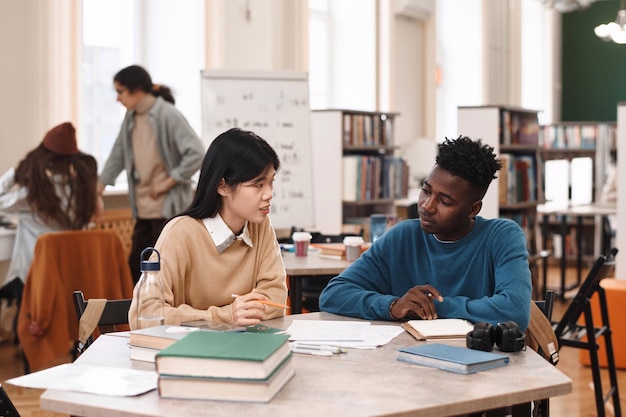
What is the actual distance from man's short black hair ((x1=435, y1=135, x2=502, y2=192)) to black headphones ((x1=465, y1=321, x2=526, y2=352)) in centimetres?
56

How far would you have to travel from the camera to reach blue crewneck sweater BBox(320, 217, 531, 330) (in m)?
2.29

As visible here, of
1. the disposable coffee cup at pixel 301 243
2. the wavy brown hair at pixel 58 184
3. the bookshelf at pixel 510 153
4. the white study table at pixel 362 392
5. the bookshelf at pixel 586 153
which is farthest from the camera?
the bookshelf at pixel 586 153

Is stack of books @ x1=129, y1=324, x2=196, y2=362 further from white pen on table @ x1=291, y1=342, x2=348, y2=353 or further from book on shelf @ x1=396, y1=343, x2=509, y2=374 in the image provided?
book on shelf @ x1=396, y1=343, x2=509, y2=374

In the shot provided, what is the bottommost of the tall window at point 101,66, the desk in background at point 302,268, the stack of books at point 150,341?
the desk in background at point 302,268

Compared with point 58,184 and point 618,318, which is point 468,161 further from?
point 618,318

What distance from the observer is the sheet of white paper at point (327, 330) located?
2086 mm

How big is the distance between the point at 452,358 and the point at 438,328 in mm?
334

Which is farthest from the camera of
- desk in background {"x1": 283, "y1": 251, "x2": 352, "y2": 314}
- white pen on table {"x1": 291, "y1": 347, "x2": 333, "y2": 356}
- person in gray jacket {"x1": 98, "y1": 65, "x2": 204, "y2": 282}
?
person in gray jacket {"x1": 98, "y1": 65, "x2": 204, "y2": 282}

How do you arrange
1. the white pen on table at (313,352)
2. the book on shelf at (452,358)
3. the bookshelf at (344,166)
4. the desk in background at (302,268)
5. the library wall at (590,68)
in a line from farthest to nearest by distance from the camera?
the library wall at (590,68) → the bookshelf at (344,166) → the desk in background at (302,268) → the white pen on table at (313,352) → the book on shelf at (452,358)

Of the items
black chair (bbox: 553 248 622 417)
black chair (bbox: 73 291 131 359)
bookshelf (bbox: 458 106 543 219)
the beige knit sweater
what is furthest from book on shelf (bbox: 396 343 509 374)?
bookshelf (bbox: 458 106 543 219)

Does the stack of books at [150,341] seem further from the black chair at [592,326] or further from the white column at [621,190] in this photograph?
the white column at [621,190]

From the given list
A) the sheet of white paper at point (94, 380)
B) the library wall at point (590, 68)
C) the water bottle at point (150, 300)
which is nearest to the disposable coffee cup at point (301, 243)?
the water bottle at point (150, 300)

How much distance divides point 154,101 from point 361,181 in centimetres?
241

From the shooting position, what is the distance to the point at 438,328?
2156 mm
